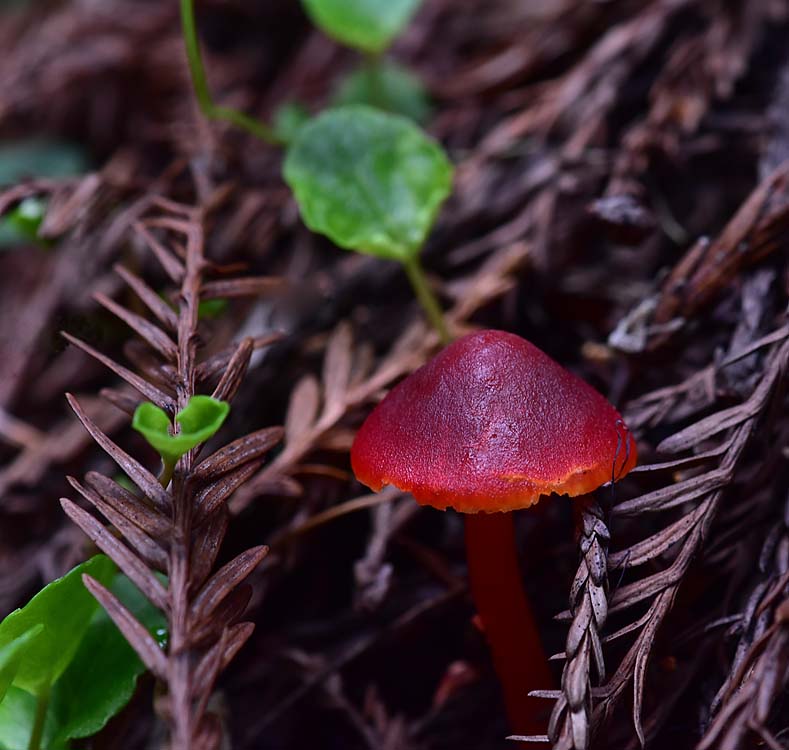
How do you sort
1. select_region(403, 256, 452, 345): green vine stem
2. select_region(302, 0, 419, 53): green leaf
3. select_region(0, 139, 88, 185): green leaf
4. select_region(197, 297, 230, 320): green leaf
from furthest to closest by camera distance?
select_region(0, 139, 88, 185): green leaf → select_region(302, 0, 419, 53): green leaf → select_region(403, 256, 452, 345): green vine stem → select_region(197, 297, 230, 320): green leaf

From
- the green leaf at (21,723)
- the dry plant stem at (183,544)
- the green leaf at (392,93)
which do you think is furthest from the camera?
the green leaf at (392,93)

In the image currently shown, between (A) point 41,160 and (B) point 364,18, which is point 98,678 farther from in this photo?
(A) point 41,160

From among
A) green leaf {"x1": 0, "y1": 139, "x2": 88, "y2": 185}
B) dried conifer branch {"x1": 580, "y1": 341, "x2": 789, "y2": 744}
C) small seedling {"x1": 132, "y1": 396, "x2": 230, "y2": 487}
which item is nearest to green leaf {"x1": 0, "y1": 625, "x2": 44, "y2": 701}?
small seedling {"x1": 132, "y1": 396, "x2": 230, "y2": 487}

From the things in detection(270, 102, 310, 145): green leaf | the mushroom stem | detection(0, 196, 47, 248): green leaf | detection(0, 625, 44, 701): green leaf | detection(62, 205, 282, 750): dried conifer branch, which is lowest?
the mushroom stem

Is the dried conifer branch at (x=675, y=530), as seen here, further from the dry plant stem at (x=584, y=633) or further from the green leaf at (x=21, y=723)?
the green leaf at (x=21, y=723)

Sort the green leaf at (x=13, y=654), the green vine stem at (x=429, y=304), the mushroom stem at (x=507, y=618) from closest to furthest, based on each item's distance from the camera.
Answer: the green leaf at (x=13, y=654) → the mushroom stem at (x=507, y=618) → the green vine stem at (x=429, y=304)

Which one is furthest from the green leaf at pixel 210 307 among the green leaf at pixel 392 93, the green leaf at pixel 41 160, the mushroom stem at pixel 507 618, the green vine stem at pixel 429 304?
the green leaf at pixel 41 160

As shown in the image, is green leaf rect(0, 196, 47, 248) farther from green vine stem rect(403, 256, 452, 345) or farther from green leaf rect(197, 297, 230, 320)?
green vine stem rect(403, 256, 452, 345)
